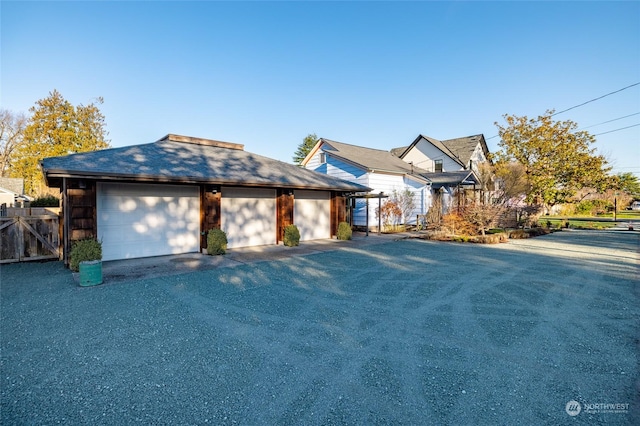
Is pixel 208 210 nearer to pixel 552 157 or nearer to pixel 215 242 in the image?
pixel 215 242

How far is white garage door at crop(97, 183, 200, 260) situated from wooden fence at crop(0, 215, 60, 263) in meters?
2.07

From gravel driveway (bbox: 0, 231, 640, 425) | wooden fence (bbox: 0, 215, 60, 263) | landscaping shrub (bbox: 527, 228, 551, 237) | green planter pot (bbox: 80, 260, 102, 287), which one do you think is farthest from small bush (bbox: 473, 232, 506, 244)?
wooden fence (bbox: 0, 215, 60, 263)

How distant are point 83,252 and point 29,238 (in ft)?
11.2

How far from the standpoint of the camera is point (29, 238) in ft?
30.2

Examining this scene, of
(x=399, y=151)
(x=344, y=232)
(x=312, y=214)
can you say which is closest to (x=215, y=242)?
(x=312, y=214)

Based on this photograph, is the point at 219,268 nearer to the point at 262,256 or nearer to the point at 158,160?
the point at 262,256

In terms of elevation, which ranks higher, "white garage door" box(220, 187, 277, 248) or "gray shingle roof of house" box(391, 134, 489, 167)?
"gray shingle roof of house" box(391, 134, 489, 167)

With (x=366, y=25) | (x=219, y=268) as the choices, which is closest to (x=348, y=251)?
(x=219, y=268)

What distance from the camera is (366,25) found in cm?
1397

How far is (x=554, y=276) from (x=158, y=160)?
12138 mm

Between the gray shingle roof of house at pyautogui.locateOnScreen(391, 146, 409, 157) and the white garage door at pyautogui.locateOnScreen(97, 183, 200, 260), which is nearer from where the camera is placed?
the white garage door at pyautogui.locateOnScreen(97, 183, 200, 260)

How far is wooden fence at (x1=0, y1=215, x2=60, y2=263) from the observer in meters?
8.80

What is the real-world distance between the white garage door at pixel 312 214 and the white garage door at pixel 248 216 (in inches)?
53.9

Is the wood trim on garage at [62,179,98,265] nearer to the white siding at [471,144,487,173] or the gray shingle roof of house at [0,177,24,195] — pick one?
the gray shingle roof of house at [0,177,24,195]
